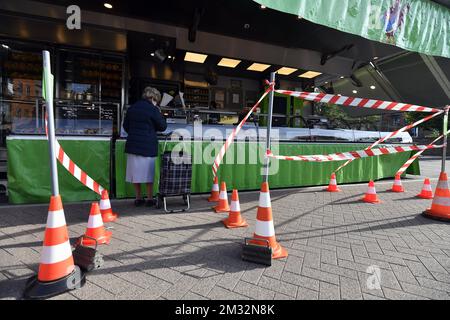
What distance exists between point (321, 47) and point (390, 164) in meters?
5.19

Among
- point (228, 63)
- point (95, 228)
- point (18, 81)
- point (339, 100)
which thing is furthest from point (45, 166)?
point (228, 63)

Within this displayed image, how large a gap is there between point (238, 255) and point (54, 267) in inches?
64.6

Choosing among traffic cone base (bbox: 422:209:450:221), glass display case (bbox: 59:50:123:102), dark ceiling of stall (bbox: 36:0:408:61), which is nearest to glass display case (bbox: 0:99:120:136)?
glass display case (bbox: 59:50:123:102)

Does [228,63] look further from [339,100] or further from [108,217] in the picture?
[108,217]

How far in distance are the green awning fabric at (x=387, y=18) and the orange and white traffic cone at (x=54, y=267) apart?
11.7 feet

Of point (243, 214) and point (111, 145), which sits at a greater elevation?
point (111, 145)

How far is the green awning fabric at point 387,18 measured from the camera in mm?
3963

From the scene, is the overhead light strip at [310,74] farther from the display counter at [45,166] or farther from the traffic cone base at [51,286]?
the traffic cone base at [51,286]

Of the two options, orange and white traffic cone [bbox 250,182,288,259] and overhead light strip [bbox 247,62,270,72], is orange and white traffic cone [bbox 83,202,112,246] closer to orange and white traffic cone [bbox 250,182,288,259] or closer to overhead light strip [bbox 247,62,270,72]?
orange and white traffic cone [bbox 250,182,288,259]

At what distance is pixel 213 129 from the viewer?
18.9 ft

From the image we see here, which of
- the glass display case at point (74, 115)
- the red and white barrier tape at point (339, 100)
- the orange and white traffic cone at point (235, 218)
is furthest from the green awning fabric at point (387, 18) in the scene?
the glass display case at point (74, 115)

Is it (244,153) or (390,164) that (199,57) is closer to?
(244,153)
